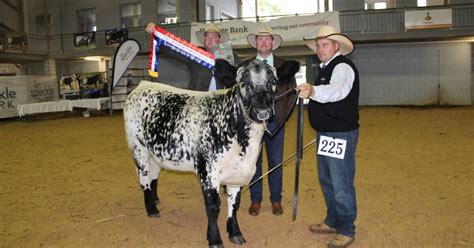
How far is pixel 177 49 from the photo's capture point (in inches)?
181

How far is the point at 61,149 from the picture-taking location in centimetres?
909

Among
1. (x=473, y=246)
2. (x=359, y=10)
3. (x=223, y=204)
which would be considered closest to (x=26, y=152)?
(x=223, y=204)

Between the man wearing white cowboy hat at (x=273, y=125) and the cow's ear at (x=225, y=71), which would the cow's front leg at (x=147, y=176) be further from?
the cow's ear at (x=225, y=71)

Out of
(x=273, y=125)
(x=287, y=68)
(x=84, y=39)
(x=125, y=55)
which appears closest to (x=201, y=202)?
(x=273, y=125)

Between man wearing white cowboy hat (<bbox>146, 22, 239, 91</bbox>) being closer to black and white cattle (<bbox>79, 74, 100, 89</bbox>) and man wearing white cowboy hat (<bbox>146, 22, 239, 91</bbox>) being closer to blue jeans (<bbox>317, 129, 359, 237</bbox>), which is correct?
blue jeans (<bbox>317, 129, 359, 237</bbox>)

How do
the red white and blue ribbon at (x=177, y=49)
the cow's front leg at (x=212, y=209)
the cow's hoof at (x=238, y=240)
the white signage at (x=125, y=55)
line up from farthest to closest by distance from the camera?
1. the white signage at (x=125, y=55)
2. the red white and blue ribbon at (x=177, y=49)
3. the cow's hoof at (x=238, y=240)
4. the cow's front leg at (x=212, y=209)

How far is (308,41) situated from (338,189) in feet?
4.67

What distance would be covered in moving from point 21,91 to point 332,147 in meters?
17.4

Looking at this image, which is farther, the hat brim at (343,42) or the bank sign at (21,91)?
the bank sign at (21,91)

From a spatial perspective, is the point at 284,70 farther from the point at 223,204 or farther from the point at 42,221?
the point at 42,221

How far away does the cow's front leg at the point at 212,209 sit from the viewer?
3346 mm

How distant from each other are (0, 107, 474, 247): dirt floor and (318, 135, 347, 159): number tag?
2.72ft

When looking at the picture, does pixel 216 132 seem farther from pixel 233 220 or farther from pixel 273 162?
pixel 273 162

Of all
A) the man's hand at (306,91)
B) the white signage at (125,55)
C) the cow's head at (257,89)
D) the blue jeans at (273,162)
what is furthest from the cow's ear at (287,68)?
the white signage at (125,55)
